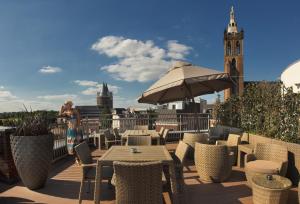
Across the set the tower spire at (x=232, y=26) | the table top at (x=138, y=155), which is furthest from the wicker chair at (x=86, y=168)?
the tower spire at (x=232, y=26)

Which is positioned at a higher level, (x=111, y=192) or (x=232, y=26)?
(x=232, y=26)

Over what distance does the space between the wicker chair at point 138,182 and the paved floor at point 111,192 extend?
3.45ft

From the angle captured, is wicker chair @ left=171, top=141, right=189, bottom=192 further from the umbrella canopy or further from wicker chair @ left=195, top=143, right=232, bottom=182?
the umbrella canopy

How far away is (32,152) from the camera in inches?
162

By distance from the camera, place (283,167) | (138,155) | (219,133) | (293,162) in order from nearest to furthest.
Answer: (138,155) → (283,167) → (293,162) → (219,133)

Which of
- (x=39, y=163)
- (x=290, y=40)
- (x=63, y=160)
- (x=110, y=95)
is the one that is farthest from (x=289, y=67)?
(x=110, y=95)

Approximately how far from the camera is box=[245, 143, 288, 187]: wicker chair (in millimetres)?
3897

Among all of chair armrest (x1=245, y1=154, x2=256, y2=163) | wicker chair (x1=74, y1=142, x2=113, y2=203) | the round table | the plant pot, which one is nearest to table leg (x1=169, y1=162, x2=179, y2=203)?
wicker chair (x1=74, y1=142, x2=113, y2=203)

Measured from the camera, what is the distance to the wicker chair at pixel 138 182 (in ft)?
8.52

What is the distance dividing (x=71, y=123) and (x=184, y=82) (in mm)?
3204

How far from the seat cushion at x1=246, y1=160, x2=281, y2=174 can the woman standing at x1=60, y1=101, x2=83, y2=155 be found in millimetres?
4212

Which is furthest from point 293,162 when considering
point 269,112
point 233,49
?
point 233,49

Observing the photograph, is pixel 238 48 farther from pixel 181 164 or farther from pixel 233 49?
pixel 181 164

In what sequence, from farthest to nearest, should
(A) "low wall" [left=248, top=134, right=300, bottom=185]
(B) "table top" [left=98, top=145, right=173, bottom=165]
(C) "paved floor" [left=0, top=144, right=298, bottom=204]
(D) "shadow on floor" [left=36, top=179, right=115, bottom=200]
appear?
1. (A) "low wall" [left=248, top=134, right=300, bottom=185]
2. (D) "shadow on floor" [left=36, top=179, right=115, bottom=200]
3. (C) "paved floor" [left=0, top=144, right=298, bottom=204]
4. (B) "table top" [left=98, top=145, right=173, bottom=165]
